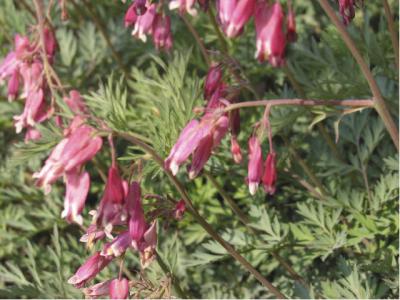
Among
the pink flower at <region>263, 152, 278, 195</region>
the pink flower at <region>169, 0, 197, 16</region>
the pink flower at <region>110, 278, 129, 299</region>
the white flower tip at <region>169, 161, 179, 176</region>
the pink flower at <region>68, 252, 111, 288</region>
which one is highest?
the pink flower at <region>169, 0, 197, 16</region>

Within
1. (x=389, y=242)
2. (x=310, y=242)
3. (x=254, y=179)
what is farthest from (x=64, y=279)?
(x=389, y=242)

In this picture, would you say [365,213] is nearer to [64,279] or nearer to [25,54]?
[64,279]

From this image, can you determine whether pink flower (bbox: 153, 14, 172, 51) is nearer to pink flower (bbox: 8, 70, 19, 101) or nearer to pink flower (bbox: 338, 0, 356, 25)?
pink flower (bbox: 8, 70, 19, 101)

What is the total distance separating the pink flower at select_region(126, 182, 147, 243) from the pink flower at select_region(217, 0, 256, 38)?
476 millimetres

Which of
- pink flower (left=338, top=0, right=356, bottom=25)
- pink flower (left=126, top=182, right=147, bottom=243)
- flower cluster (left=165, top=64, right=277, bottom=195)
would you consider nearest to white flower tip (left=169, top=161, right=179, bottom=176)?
flower cluster (left=165, top=64, right=277, bottom=195)

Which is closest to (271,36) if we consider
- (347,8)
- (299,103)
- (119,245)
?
(299,103)

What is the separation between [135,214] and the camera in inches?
75.2

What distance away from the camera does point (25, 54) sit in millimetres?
2695

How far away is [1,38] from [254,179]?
222 centimetres

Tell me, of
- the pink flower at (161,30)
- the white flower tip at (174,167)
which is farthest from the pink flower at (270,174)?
the pink flower at (161,30)

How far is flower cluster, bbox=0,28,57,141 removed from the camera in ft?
8.55

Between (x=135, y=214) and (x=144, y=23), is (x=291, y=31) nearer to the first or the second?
(x=135, y=214)

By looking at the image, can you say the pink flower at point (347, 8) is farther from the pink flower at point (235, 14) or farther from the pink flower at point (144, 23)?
the pink flower at point (144, 23)

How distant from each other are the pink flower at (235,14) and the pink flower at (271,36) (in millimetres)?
34
